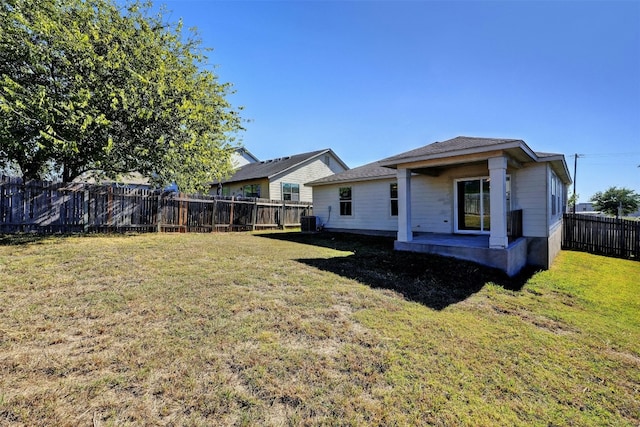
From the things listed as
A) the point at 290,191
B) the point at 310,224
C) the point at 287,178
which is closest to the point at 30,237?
the point at 310,224

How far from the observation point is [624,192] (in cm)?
3297

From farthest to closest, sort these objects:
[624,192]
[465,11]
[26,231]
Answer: [624,192], [465,11], [26,231]

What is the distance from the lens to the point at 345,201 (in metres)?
13.4

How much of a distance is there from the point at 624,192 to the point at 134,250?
47259mm

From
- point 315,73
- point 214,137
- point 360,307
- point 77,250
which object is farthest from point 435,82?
point 77,250

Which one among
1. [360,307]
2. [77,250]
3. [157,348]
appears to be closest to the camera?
[157,348]

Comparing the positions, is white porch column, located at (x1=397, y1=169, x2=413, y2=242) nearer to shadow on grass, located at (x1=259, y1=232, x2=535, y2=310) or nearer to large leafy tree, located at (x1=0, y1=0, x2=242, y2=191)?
shadow on grass, located at (x1=259, y1=232, x2=535, y2=310)

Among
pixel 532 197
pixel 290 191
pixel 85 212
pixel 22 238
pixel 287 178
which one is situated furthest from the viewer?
pixel 290 191

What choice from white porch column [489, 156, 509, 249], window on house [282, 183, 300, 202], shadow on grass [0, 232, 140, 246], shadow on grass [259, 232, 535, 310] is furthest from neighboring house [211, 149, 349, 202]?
white porch column [489, 156, 509, 249]

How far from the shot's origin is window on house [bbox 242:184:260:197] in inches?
805

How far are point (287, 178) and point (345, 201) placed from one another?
7389 millimetres

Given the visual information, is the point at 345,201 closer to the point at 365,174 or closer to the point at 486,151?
the point at 365,174

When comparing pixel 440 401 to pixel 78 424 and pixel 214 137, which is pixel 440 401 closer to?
pixel 78 424

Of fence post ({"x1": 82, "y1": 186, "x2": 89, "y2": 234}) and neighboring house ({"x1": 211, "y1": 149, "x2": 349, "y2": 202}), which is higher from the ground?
neighboring house ({"x1": 211, "y1": 149, "x2": 349, "y2": 202})
